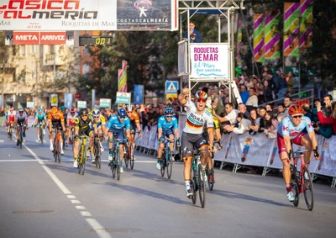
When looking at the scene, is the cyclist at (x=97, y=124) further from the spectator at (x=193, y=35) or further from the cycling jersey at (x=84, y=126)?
the spectator at (x=193, y=35)

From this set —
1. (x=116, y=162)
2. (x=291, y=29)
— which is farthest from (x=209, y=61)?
(x=116, y=162)

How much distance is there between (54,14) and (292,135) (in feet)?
60.4

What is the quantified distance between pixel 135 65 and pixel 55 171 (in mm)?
43477

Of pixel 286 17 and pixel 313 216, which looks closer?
pixel 313 216

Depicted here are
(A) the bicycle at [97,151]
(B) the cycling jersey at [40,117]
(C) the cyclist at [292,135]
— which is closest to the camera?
(C) the cyclist at [292,135]

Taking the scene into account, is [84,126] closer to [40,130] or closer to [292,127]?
[292,127]

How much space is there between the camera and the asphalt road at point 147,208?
1184 cm

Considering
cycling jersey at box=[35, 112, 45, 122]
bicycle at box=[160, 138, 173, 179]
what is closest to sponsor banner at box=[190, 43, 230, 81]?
bicycle at box=[160, 138, 173, 179]

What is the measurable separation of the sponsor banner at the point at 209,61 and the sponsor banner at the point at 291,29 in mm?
2287

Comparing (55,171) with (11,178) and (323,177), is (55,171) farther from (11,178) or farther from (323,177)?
(323,177)

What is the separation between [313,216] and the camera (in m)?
13.7

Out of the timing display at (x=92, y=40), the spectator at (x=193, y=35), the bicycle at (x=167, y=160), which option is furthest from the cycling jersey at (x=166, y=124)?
the timing display at (x=92, y=40)

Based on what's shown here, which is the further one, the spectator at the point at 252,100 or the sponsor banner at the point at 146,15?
the sponsor banner at the point at 146,15

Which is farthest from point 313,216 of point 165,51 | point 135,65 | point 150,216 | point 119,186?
point 135,65
